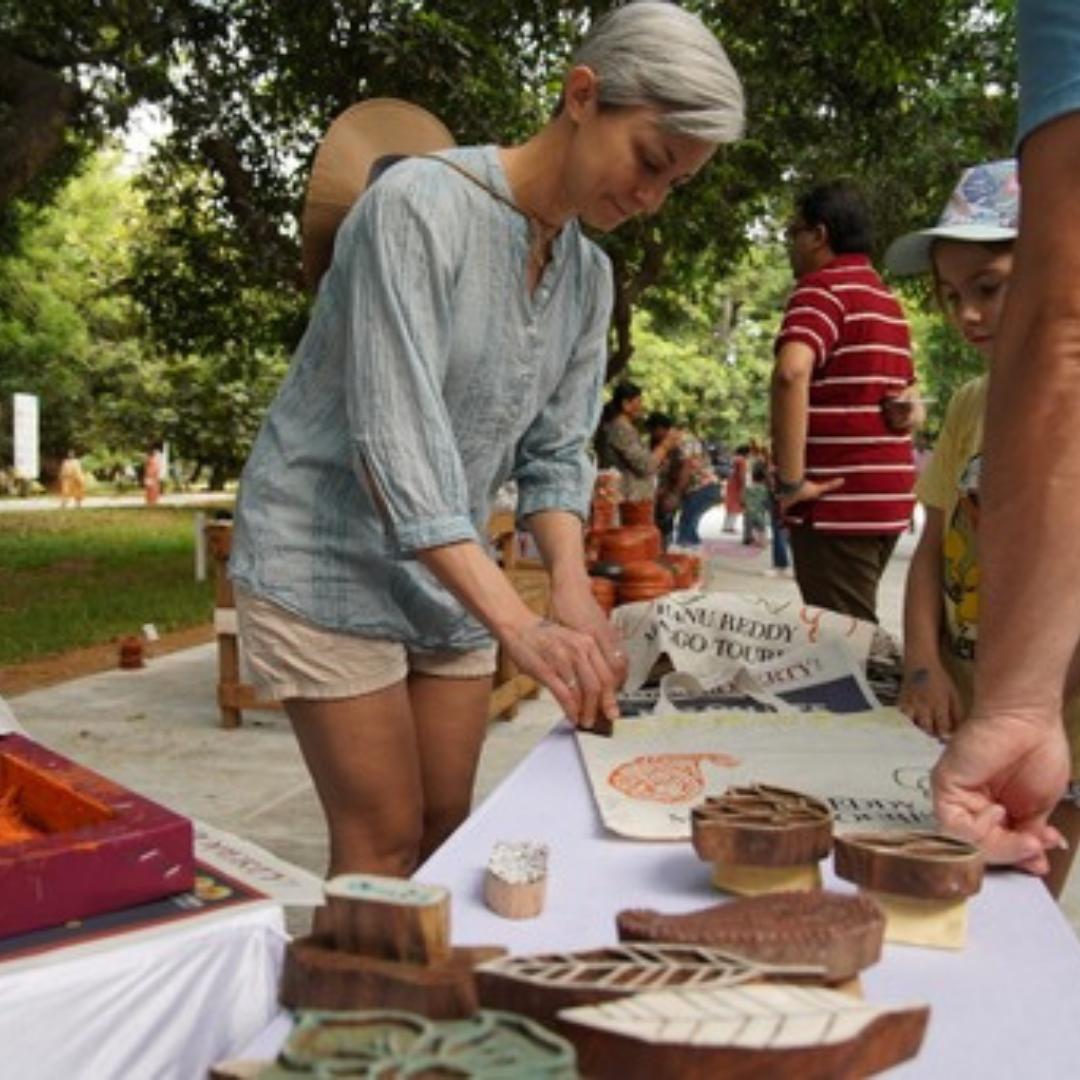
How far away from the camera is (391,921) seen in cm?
80

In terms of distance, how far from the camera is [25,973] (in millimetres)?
1157

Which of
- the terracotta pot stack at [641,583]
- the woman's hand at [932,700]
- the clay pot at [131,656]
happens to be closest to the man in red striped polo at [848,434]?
the terracotta pot stack at [641,583]

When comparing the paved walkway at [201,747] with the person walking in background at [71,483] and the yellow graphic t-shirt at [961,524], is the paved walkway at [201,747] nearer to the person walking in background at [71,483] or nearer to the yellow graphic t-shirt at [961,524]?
the yellow graphic t-shirt at [961,524]

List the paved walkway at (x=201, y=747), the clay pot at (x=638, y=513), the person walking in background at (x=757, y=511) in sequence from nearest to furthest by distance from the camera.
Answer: the paved walkway at (x=201, y=747) < the clay pot at (x=638, y=513) < the person walking in background at (x=757, y=511)

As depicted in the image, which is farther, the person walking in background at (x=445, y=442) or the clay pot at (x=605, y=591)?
the clay pot at (x=605, y=591)

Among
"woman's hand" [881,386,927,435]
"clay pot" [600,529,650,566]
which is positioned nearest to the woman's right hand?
"woman's hand" [881,386,927,435]

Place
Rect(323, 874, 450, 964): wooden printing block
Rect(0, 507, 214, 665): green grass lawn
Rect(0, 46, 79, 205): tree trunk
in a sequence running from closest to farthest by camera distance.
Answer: Rect(323, 874, 450, 964): wooden printing block, Rect(0, 507, 214, 665): green grass lawn, Rect(0, 46, 79, 205): tree trunk

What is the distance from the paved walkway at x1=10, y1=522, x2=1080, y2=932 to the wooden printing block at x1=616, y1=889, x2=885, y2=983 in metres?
2.99

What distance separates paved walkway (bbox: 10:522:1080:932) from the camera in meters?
4.38

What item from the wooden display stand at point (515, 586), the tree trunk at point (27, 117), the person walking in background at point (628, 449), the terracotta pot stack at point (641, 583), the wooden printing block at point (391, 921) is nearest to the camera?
the wooden printing block at point (391, 921)

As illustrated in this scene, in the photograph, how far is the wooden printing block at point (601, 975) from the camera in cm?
74

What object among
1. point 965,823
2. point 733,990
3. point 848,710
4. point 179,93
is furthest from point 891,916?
point 179,93

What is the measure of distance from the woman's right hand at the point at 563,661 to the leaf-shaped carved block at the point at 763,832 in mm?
235

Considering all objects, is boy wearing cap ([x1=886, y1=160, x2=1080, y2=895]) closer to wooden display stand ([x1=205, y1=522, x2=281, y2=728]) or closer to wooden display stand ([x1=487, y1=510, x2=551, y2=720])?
wooden display stand ([x1=487, y1=510, x2=551, y2=720])
